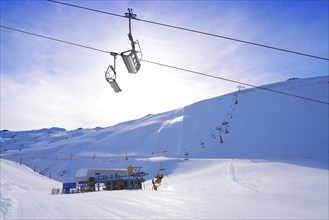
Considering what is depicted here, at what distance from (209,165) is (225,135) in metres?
23.0

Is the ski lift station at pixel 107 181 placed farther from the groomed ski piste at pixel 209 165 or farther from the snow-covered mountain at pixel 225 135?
the snow-covered mountain at pixel 225 135

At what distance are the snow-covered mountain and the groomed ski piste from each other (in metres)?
0.20

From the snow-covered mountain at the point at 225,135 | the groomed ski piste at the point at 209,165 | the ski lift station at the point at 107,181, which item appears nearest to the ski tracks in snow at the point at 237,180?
the groomed ski piste at the point at 209,165

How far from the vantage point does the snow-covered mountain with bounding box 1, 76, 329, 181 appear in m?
51.8

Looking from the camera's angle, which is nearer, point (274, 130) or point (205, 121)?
point (274, 130)

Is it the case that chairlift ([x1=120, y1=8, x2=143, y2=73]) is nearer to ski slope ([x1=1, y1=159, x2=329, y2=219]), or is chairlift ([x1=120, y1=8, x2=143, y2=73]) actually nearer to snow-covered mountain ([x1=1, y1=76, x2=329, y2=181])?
ski slope ([x1=1, y1=159, x2=329, y2=219])

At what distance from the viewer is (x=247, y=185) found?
22812 mm

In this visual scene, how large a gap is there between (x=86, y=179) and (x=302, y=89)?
70.9m

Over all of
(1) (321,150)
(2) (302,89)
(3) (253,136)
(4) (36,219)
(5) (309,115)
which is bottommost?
(4) (36,219)

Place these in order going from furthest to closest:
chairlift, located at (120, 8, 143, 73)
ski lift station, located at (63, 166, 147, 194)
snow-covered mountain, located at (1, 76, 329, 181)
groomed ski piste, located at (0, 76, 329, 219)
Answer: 1. snow-covered mountain, located at (1, 76, 329, 181)
2. ski lift station, located at (63, 166, 147, 194)
3. groomed ski piste, located at (0, 76, 329, 219)
4. chairlift, located at (120, 8, 143, 73)

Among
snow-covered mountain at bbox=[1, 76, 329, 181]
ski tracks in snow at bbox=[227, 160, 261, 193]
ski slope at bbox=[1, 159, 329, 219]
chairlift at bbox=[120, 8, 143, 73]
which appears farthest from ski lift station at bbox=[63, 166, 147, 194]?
chairlift at bbox=[120, 8, 143, 73]

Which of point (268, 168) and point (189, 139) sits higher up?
point (189, 139)

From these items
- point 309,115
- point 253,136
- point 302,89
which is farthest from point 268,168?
point 302,89

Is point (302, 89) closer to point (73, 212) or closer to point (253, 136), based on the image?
point (253, 136)
